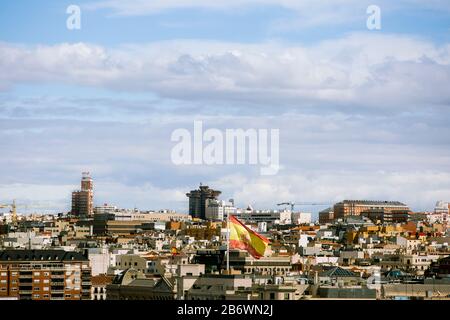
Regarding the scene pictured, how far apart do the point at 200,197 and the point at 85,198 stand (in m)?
12.8

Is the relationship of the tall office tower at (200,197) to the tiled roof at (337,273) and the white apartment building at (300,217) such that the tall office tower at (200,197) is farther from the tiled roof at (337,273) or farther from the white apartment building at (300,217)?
the tiled roof at (337,273)

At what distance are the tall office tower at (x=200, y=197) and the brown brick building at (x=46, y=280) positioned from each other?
11224 cm

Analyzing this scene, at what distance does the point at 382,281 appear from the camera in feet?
218

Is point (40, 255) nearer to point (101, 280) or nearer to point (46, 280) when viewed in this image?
point (101, 280)

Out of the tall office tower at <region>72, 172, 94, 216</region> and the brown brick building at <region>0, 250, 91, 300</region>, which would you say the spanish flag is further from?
the tall office tower at <region>72, 172, 94, 216</region>

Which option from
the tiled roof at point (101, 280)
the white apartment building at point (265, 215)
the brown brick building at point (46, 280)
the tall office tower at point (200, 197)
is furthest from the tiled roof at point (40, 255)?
the tall office tower at point (200, 197)

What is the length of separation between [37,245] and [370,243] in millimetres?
23246

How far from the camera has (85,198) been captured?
18912 centimetres

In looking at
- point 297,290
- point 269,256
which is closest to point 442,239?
point 269,256

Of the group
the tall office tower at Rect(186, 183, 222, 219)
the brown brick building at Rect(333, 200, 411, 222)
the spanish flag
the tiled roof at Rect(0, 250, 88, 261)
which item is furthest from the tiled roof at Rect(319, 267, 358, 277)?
the tall office tower at Rect(186, 183, 222, 219)

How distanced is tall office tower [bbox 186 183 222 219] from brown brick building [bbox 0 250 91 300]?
112 m

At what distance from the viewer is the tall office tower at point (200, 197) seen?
184 metres

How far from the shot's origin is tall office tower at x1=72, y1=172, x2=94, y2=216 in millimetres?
187875
